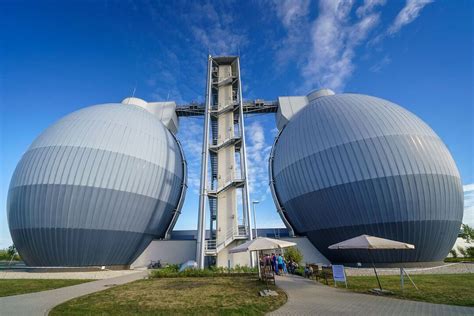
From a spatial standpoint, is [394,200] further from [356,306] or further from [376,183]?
[356,306]

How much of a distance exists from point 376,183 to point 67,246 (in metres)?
28.8

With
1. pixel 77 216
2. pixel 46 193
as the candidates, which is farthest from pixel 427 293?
pixel 46 193

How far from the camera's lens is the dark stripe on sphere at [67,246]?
76.9 feet

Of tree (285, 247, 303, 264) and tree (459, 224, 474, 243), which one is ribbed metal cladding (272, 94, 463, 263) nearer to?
tree (285, 247, 303, 264)

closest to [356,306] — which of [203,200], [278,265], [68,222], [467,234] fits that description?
[278,265]

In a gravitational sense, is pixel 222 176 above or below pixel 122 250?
above

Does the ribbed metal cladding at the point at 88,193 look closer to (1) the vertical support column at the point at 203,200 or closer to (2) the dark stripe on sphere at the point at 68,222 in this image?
(2) the dark stripe on sphere at the point at 68,222

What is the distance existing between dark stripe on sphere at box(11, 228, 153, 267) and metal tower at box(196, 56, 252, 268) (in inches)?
354

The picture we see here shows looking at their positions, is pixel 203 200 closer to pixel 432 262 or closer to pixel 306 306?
pixel 306 306

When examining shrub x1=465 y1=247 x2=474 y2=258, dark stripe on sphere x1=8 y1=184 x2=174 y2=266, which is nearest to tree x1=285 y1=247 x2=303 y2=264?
dark stripe on sphere x1=8 y1=184 x2=174 y2=266

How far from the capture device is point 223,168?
98.9 feet

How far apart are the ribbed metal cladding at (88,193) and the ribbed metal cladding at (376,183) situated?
1674cm

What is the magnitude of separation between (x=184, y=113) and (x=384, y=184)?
31136mm

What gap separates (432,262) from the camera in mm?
22469
